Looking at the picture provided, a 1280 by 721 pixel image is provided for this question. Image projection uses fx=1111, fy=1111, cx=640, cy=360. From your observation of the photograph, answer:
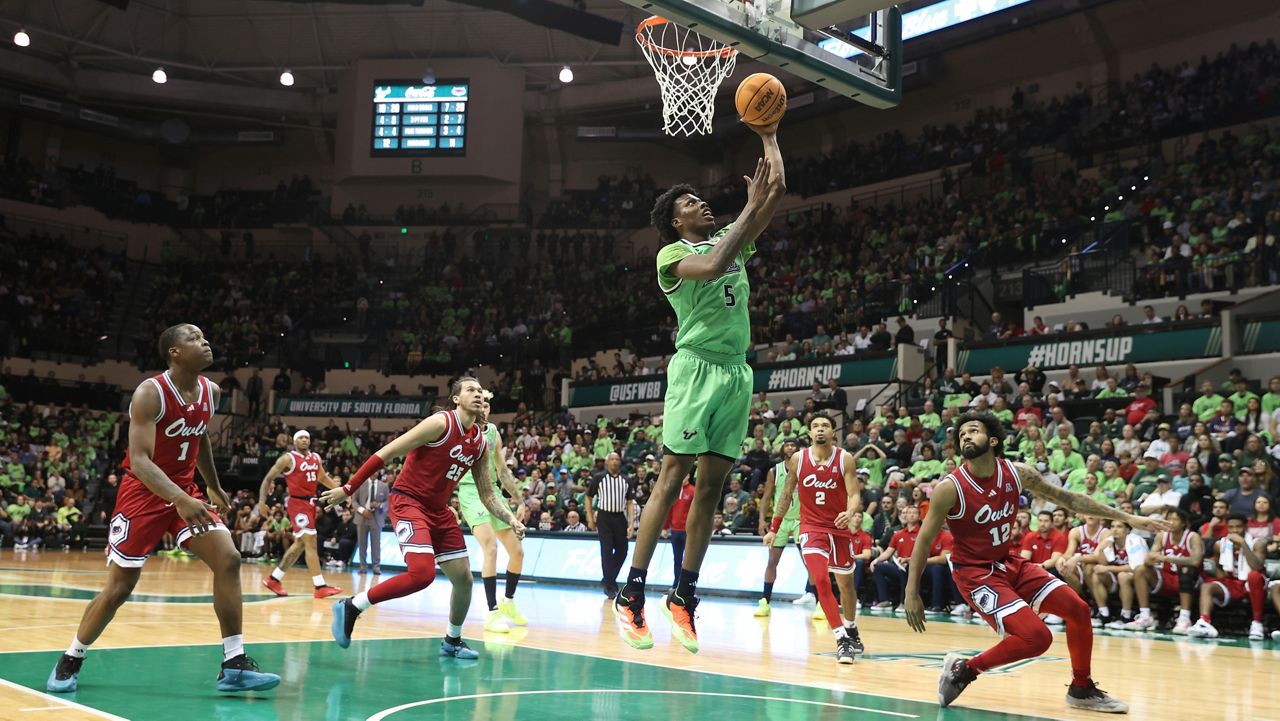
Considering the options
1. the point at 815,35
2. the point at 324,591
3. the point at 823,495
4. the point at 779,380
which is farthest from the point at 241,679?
the point at 779,380

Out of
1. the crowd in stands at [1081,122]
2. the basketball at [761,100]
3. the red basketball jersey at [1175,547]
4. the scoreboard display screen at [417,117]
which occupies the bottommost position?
the red basketball jersey at [1175,547]

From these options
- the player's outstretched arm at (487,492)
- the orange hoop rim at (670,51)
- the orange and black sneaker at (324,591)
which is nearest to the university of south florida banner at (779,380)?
the orange and black sneaker at (324,591)

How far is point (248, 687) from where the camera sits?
5969 mm

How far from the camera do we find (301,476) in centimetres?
1470

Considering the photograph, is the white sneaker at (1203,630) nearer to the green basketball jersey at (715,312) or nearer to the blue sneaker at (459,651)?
the blue sneaker at (459,651)

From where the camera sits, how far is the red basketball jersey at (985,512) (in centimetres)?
683

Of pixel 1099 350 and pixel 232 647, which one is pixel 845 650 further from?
pixel 1099 350

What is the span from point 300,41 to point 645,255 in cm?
1309

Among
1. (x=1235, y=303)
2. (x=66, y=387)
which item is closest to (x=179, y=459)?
(x=1235, y=303)

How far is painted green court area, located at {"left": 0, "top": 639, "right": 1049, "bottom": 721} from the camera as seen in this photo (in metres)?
5.64

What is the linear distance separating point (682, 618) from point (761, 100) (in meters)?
2.59

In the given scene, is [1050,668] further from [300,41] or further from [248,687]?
[300,41]

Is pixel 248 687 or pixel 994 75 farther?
pixel 994 75

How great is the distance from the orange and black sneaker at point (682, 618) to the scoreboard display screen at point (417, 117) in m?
30.9
